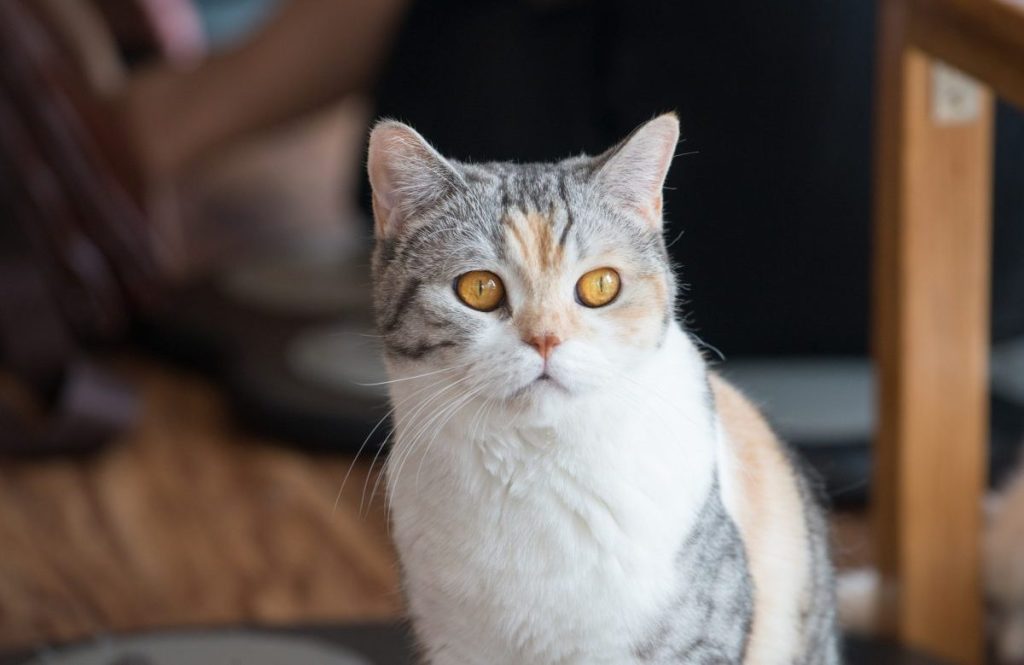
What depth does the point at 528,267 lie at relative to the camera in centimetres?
75

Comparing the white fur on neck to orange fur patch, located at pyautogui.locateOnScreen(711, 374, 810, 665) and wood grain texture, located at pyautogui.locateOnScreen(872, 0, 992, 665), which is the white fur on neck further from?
wood grain texture, located at pyautogui.locateOnScreen(872, 0, 992, 665)

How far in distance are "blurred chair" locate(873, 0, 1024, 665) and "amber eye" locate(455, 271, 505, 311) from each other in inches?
20.7

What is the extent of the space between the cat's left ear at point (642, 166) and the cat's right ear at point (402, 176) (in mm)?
93

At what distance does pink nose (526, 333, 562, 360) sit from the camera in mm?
733

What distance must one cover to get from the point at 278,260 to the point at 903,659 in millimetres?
1513

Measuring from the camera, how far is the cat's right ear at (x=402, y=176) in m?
0.77

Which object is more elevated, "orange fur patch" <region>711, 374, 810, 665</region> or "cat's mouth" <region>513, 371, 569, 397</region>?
"cat's mouth" <region>513, 371, 569, 397</region>

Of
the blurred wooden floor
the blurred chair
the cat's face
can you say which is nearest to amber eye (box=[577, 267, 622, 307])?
the cat's face

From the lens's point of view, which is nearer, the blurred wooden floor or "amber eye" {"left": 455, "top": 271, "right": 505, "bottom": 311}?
"amber eye" {"left": 455, "top": 271, "right": 505, "bottom": 311}

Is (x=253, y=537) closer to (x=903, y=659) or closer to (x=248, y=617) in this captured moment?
(x=248, y=617)

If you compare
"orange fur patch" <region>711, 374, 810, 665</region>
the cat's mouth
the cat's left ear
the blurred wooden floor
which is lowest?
the blurred wooden floor

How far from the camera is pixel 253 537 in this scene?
166 centimetres

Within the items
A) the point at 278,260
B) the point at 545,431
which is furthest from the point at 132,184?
the point at 545,431

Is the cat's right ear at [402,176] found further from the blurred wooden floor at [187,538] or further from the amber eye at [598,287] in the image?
the blurred wooden floor at [187,538]
